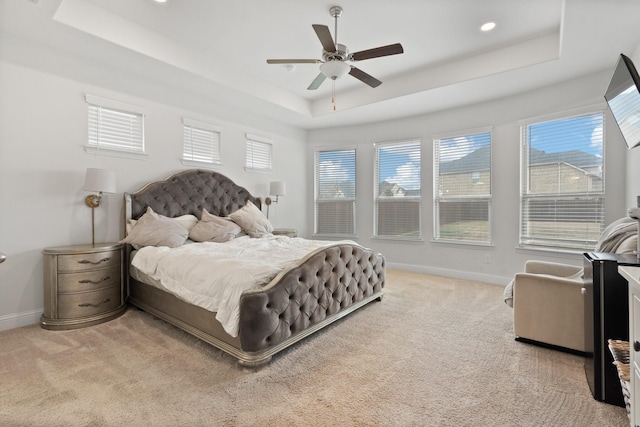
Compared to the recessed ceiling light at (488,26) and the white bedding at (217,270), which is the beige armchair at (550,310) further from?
the recessed ceiling light at (488,26)

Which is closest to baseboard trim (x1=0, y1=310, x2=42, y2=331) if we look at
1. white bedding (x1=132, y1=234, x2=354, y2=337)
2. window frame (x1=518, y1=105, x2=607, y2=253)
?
white bedding (x1=132, y1=234, x2=354, y2=337)

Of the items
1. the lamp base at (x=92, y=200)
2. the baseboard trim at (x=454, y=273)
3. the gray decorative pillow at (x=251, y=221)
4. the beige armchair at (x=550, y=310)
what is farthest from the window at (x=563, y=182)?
the lamp base at (x=92, y=200)

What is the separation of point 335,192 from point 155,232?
3.55 m

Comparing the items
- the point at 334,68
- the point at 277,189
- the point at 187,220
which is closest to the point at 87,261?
the point at 187,220

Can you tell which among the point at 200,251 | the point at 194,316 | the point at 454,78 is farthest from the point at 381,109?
the point at 194,316

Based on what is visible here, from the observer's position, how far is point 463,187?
4828mm

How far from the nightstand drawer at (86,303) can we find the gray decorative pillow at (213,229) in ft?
3.44

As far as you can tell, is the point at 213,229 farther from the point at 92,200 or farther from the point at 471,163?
the point at 471,163

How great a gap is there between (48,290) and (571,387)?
14.1 ft

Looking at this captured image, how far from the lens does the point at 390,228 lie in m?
5.56

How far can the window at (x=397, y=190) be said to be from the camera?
5.30m

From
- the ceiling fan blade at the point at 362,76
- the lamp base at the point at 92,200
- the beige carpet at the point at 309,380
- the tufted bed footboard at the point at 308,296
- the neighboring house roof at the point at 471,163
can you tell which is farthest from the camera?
the neighboring house roof at the point at 471,163

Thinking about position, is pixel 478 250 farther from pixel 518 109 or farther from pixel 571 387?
pixel 571 387

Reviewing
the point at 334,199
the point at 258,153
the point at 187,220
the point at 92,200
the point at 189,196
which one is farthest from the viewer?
the point at 334,199
